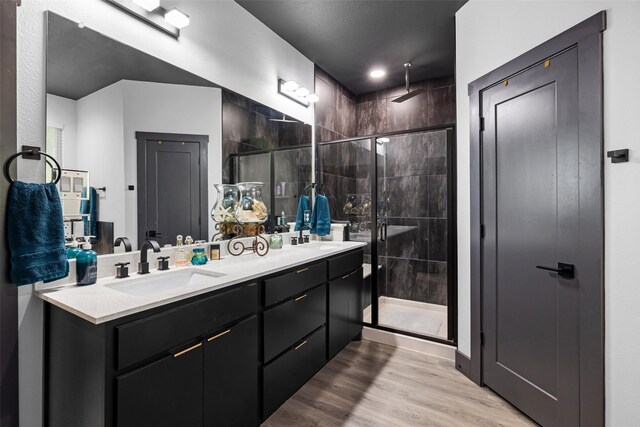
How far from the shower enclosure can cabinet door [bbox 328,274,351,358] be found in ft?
2.17

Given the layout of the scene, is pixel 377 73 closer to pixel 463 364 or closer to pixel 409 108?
pixel 409 108

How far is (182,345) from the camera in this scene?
4.23ft

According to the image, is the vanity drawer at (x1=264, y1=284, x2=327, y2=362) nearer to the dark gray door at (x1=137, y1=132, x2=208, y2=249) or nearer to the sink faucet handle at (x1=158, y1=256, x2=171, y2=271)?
the sink faucet handle at (x1=158, y1=256, x2=171, y2=271)

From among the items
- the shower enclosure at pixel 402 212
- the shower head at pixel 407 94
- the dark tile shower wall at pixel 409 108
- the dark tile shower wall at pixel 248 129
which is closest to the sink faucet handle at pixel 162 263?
the dark tile shower wall at pixel 248 129

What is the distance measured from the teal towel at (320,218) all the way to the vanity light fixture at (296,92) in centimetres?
100

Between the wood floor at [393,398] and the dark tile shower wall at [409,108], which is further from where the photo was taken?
the dark tile shower wall at [409,108]

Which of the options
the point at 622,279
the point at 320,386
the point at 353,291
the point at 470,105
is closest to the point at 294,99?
the point at 470,105

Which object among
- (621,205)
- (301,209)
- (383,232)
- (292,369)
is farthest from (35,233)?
(383,232)

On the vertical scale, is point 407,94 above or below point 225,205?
above

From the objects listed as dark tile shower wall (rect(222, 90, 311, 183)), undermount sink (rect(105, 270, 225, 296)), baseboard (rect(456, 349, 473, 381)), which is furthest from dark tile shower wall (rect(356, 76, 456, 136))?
undermount sink (rect(105, 270, 225, 296))

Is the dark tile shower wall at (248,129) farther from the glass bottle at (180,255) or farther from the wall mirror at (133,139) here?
the glass bottle at (180,255)

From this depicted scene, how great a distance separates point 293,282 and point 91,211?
1.16m

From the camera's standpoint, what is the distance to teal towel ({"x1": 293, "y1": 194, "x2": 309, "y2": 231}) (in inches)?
122

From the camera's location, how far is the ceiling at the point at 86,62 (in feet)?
4.64
